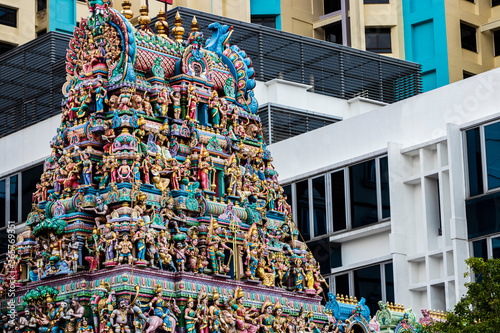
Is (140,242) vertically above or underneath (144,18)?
underneath

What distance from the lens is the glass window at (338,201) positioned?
215ft

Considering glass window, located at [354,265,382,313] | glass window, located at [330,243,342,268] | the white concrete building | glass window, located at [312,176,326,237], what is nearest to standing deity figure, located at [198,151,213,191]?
the white concrete building

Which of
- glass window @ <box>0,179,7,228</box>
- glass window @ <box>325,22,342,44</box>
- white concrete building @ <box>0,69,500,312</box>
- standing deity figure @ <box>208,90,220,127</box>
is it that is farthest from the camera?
glass window @ <box>325,22,342,44</box>

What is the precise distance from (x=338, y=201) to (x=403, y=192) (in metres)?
3.37

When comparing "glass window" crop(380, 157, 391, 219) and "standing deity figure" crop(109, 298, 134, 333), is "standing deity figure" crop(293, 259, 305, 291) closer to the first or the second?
"standing deity figure" crop(109, 298, 134, 333)

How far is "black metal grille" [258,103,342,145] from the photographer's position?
7362cm

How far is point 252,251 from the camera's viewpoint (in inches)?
1752

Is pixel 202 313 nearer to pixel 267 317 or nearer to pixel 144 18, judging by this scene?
pixel 267 317

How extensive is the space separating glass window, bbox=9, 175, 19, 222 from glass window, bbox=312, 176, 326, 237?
13650 mm

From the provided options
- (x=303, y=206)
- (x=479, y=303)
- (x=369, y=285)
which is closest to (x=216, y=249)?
(x=479, y=303)

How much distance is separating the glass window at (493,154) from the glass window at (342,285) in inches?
311

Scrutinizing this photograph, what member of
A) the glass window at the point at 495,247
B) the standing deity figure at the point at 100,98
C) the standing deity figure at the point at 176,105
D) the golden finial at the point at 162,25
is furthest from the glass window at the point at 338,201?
the standing deity figure at the point at 100,98

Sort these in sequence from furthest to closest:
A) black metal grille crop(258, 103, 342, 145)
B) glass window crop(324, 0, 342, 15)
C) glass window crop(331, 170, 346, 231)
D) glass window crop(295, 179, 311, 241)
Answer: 1. glass window crop(324, 0, 342, 15)
2. black metal grille crop(258, 103, 342, 145)
3. glass window crop(295, 179, 311, 241)
4. glass window crop(331, 170, 346, 231)

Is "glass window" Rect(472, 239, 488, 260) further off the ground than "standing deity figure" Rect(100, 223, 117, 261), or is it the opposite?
"glass window" Rect(472, 239, 488, 260)
